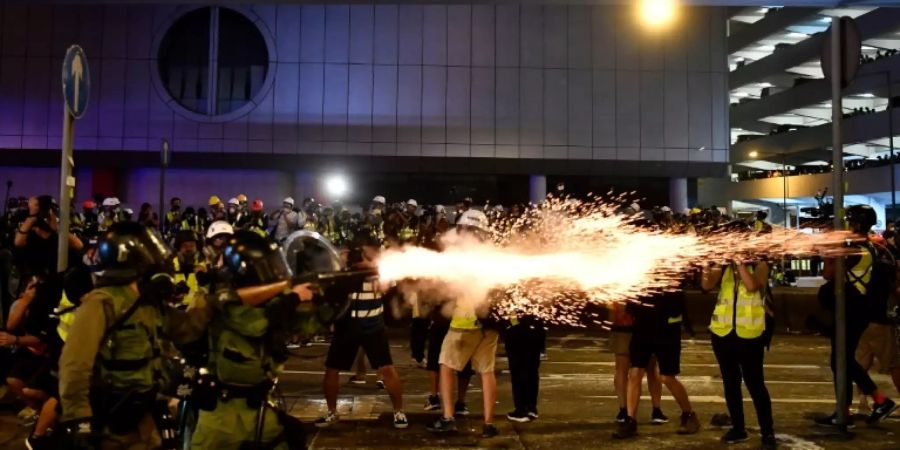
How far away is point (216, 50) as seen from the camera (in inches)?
1003

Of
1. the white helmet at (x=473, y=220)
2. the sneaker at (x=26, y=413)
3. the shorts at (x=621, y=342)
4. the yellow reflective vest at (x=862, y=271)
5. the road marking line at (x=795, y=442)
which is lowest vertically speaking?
the road marking line at (x=795, y=442)

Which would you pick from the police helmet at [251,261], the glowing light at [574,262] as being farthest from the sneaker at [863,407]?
the police helmet at [251,261]

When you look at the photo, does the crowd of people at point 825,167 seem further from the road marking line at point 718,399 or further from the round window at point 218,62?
the road marking line at point 718,399

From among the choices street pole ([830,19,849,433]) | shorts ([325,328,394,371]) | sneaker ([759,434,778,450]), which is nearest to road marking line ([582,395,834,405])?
street pole ([830,19,849,433])

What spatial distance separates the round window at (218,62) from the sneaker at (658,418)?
68.7 feet

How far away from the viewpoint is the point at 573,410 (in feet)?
26.9

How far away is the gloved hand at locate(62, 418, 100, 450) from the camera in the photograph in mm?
3916

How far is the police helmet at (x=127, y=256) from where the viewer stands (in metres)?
4.34

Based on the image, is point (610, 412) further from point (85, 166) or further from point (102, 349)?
point (85, 166)

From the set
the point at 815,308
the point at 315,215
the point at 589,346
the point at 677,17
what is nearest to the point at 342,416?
the point at 589,346

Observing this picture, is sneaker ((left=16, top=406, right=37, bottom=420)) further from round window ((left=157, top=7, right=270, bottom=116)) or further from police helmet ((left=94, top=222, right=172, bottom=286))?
round window ((left=157, top=7, right=270, bottom=116))

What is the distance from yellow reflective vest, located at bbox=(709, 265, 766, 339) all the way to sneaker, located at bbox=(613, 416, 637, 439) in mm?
1171

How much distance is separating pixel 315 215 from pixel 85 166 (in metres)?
12.5

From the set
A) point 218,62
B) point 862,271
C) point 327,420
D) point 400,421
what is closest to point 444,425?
point 400,421
